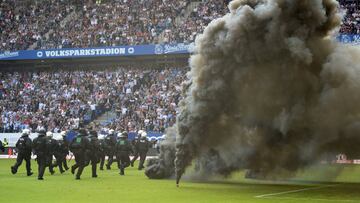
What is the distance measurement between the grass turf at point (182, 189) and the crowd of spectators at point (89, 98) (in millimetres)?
21027

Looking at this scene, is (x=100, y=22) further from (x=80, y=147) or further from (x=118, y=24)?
(x=80, y=147)

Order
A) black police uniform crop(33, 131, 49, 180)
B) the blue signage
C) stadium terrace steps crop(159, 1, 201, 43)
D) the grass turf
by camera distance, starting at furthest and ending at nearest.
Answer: stadium terrace steps crop(159, 1, 201, 43), the blue signage, black police uniform crop(33, 131, 49, 180), the grass turf

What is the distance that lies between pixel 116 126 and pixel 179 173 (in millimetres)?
27737

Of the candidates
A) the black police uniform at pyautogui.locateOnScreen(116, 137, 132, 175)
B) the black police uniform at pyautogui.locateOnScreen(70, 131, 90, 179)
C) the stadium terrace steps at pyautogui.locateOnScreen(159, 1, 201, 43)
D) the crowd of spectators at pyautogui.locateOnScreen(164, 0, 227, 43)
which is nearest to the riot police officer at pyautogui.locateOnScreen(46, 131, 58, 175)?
the black police uniform at pyautogui.locateOnScreen(70, 131, 90, 179)

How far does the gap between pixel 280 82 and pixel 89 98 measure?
111ft

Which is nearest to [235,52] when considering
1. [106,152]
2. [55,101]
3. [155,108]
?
[106,152]

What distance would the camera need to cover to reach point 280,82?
79.2 feet

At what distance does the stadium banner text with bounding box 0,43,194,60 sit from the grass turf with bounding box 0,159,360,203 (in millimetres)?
24819

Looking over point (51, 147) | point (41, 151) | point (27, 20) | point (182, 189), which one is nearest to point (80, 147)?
point (41, 151)

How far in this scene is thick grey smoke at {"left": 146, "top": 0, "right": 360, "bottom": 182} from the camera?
23578 millimetres

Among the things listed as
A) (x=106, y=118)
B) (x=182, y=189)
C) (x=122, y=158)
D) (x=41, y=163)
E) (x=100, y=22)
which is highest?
(x=100, y=22)

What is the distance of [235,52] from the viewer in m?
23.9

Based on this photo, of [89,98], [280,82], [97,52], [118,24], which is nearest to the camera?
[280,82]

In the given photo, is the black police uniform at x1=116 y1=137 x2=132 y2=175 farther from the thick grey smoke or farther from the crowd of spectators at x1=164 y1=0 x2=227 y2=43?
the crowd of spectators at x1=164 y1=0 x2=227 y2=43
